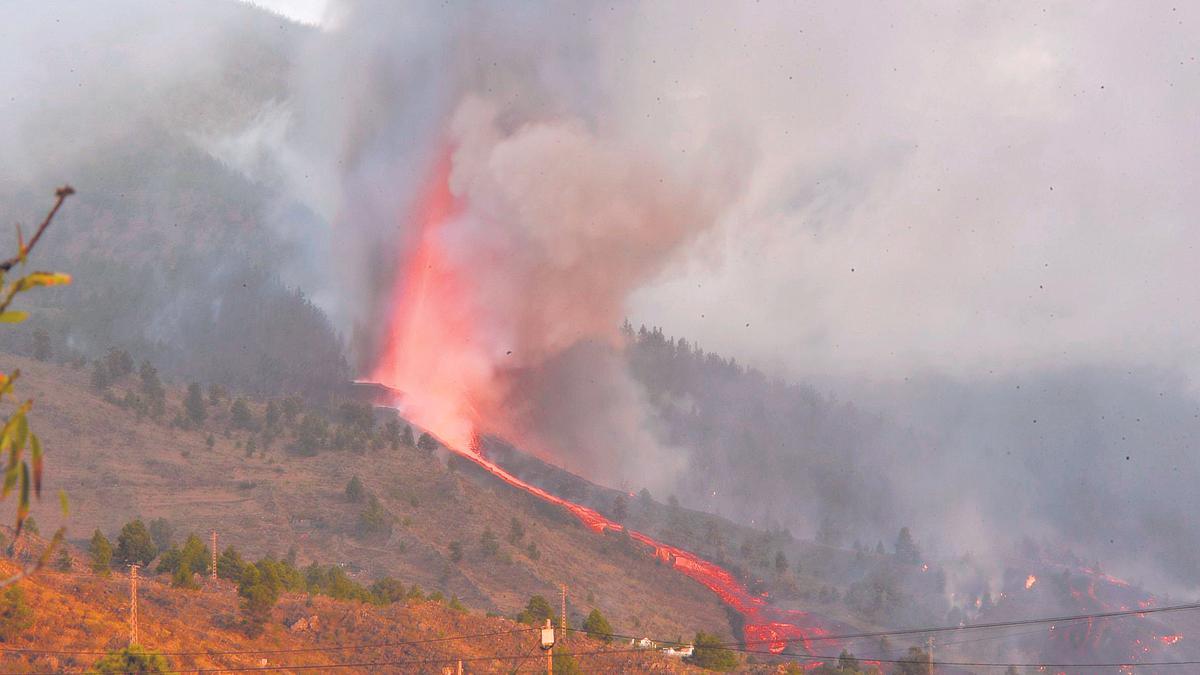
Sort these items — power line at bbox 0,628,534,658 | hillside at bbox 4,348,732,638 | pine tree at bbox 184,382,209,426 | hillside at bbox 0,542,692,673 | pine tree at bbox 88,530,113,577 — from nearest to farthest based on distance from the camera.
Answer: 1. power line at bbox 0,628,534,658
2. hillside at bbox 0,542,692,673
3. pine tree at bbox 88,530,113,577
4. hillside at bbox 4,348,732,638
5. pine tree at bbox 184,382,209,426

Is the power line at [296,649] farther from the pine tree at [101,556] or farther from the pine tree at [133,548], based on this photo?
the pine tree at [133,548]

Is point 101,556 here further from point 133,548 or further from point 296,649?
point 296,649

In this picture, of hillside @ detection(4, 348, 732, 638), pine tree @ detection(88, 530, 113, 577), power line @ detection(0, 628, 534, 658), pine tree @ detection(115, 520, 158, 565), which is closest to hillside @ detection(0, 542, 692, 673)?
power line @ detection(0, 628, 534, 658)

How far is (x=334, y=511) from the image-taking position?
6014 inches

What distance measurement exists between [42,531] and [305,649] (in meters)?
55.1

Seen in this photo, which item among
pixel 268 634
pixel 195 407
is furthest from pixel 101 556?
pixel 195 407

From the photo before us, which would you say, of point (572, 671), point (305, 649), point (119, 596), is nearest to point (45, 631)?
point (119, 596)

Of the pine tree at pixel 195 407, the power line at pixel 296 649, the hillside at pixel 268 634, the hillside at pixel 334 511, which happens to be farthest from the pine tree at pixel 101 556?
the pine tree at pixel 195 407

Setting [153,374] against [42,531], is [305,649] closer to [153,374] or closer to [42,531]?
[42,531]

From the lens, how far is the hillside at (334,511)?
139 metres

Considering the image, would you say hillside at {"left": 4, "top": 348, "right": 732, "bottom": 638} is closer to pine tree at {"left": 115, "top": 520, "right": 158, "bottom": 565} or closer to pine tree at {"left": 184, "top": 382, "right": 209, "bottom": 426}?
pine tree at {"left": 184, "top": 382, "right": 209, "bottom": 426}

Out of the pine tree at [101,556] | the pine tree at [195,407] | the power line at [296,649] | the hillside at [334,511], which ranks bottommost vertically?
the power line at [296,649]

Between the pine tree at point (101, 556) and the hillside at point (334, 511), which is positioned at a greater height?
the hillside at point (334, 511)

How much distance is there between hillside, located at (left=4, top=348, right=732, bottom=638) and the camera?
139375 millimetres
